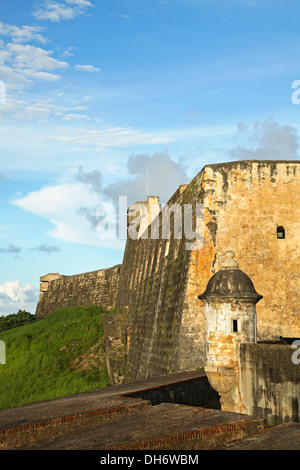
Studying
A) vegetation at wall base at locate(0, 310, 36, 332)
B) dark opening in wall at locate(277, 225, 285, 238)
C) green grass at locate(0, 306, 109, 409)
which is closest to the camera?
dark opening in wall at locate(277, 225, 285, 238)

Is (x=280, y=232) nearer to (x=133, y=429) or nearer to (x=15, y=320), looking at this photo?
(x=133, y=429)

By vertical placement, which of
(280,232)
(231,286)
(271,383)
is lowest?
(271,383)

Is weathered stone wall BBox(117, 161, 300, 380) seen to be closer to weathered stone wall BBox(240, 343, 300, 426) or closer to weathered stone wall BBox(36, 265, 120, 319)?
weathered stone wall BBox(240, 343, 300, 426)

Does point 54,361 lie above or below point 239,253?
below

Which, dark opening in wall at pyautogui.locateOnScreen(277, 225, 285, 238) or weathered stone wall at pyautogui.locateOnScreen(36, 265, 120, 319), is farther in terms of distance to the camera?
weathered stone wall at pyautogui.locateOnScreen(36, 265, 120, 319)

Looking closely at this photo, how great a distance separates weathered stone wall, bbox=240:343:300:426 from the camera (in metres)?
6.55

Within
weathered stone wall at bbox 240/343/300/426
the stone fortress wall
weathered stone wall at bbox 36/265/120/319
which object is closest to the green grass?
weathered stone wall at bbox 36/265/120/319

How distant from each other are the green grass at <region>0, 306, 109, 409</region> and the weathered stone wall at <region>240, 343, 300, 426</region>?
9.78 metres

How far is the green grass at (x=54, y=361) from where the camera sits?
1669 cm

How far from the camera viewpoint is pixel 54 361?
1878 cm

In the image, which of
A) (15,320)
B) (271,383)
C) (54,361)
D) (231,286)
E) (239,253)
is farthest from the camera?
(15,320)

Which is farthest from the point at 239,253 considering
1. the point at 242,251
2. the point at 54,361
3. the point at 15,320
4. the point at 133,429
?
the point at 15,320

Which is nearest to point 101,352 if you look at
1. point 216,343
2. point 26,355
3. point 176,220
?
point 26,355

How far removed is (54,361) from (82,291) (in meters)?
10.7
